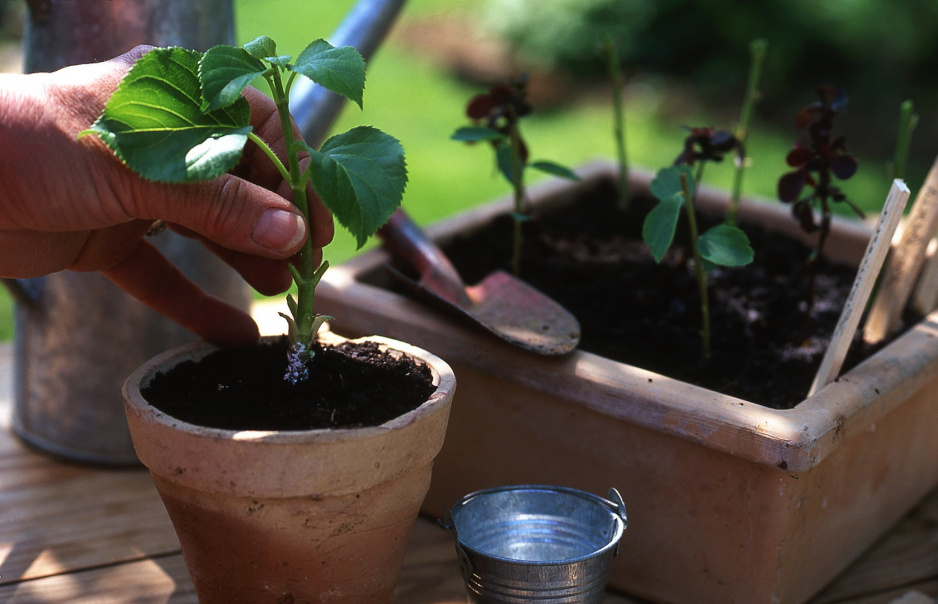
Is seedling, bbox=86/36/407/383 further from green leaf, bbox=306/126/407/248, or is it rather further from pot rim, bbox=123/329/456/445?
pot rim, bbox=123/329/456/445

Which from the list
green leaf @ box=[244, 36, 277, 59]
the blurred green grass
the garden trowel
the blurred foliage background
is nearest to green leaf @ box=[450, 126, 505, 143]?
the garden trowel

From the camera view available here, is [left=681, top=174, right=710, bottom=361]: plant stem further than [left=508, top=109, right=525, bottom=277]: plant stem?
No

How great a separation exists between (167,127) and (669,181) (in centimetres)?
55

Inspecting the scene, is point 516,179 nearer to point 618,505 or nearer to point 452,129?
point 618,505

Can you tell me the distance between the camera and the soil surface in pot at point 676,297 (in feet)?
3.62

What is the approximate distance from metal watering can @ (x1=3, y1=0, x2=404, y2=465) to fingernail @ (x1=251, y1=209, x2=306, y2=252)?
1.31 feet

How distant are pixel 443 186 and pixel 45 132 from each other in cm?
227

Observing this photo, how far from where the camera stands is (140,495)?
3.61 feet

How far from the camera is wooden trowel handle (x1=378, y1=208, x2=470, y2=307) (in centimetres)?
110

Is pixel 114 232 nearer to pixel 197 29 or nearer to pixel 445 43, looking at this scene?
pixel 197 29

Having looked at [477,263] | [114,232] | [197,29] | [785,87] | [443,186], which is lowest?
[443,186]

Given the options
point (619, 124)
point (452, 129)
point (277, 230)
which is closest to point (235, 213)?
point (277, 230)

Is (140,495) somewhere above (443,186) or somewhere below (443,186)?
above

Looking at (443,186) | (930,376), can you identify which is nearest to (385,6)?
(930,376)
